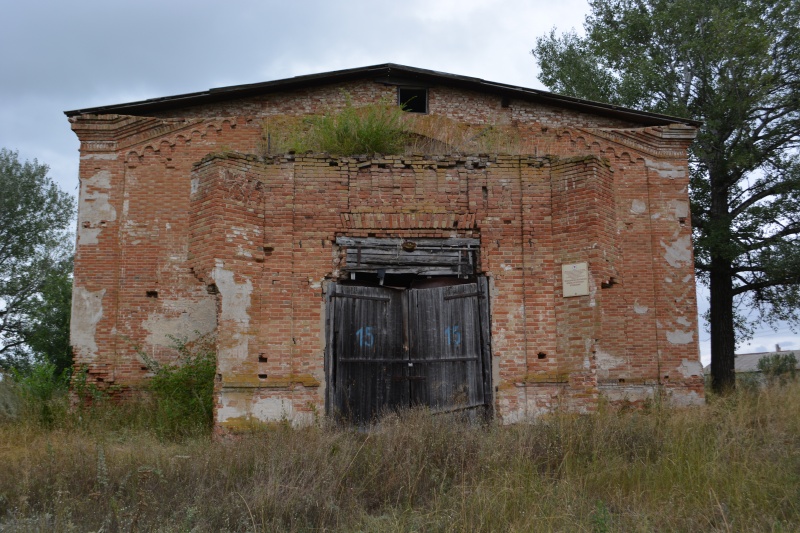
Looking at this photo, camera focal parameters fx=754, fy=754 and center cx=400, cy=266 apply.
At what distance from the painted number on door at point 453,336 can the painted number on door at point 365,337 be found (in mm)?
978

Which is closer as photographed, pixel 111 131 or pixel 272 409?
pixel 272 409

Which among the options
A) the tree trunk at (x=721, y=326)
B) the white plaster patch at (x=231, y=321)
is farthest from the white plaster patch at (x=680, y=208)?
the white plaster patch at (x=231, y=321)

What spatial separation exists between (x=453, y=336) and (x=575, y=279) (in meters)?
1.72

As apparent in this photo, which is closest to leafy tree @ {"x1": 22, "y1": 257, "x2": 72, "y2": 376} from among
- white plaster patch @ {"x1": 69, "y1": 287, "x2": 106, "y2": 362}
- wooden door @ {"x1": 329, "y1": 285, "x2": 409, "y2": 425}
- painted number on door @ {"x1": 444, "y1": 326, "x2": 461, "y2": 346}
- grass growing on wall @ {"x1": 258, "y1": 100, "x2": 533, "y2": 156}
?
white plaster patch @ {"x1": 69, "y1": 287, "x2": 106, "y2": 362}

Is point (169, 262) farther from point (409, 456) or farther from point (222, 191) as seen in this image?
point (409, 456)

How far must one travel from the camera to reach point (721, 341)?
60.7ft

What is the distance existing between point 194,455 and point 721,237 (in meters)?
14.3

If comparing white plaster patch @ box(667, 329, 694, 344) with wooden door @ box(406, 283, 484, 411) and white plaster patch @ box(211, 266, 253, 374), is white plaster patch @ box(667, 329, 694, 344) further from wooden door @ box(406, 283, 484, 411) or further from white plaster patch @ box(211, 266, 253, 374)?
white plaster patch @ box(211, 266, 253, 374)

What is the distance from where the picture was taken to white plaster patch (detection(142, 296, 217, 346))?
13.6m

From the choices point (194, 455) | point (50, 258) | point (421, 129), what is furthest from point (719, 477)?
point (50, 258)

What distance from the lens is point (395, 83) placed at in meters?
16.0

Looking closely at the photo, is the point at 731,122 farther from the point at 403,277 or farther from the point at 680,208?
the point at 403,277

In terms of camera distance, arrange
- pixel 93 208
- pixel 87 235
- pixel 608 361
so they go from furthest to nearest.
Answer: pixel 608 361, pixel 93 208, pixel 87 235

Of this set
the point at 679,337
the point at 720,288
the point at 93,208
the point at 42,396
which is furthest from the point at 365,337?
the point at 720,288
